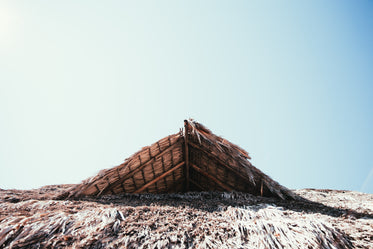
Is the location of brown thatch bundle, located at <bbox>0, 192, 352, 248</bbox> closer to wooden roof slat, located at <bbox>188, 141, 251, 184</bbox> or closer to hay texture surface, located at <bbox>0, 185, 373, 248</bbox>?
hay texture surface, located at <bbox>0, 185, 373, 248</bbox>

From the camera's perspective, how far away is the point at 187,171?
4473mm

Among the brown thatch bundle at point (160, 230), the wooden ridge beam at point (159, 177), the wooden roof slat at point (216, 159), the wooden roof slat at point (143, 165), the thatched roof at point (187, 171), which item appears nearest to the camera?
the brown thatch bundle at point (160, 230)

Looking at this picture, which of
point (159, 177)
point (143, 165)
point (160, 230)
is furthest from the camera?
point (159, 177)

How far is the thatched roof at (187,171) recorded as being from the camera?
138 inches

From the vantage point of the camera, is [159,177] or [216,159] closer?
[216,159]

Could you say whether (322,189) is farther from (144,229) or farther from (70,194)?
(70,194)

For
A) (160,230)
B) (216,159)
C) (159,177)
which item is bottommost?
(160,230)

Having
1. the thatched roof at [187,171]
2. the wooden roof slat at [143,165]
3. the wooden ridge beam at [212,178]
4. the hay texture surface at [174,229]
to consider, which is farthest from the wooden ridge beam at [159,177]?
the hay texture surface at [174,229]

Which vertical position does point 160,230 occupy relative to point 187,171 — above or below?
below

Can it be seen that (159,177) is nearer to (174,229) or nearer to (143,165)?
(143,165)

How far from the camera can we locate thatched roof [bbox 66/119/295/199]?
11.5ft

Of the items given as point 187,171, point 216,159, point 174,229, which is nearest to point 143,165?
point 187,171

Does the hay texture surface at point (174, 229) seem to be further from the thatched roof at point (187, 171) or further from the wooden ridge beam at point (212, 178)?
the wooden ridge beam at point (212, 178)

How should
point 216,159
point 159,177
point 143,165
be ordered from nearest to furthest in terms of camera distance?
point 143,165 → point 216,159 → point 159,177
